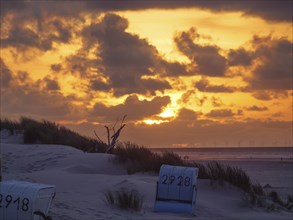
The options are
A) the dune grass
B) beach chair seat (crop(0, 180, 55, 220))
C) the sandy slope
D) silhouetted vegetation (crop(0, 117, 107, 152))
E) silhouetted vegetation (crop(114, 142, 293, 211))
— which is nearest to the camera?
beach chair seat (crop(0, 180, 55, 220))

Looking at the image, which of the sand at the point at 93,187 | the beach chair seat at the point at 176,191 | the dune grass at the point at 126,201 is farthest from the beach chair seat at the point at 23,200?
the beach chair seat at the point at 176,191

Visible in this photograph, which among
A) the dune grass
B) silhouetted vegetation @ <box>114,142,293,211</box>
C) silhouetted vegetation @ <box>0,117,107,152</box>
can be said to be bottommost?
the dune grass

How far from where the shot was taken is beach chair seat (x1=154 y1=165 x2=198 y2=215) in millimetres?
12781

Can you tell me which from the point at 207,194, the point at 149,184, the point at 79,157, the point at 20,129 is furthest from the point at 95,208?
the point at 20,129

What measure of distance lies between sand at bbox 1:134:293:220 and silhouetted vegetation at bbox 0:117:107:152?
355cm

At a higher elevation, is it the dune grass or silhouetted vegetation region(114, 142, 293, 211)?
silhouetted vegetation region(114, 142, 293, 211)

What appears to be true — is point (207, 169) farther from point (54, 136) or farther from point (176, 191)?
point (54, 136)

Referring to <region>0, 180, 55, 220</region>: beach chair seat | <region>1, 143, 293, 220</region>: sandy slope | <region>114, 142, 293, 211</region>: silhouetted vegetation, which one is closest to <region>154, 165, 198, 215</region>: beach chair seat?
<region>1, 143, 293, 220</region>: sandy slope

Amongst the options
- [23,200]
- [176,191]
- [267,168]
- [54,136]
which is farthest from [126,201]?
[267,168]

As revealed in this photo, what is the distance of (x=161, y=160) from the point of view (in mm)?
18500

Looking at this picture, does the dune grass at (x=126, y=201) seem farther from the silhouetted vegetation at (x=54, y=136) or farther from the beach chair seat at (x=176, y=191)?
the silhouetted vegetation at (x=54, y=136)

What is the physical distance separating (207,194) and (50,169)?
5.78 metres

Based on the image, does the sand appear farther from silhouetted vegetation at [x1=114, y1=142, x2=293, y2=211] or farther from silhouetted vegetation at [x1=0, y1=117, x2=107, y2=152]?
silhouetted vegetation at [x1=0, y1=117, x2=107, y2=152]

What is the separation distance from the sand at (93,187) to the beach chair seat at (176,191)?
0.94 ft
